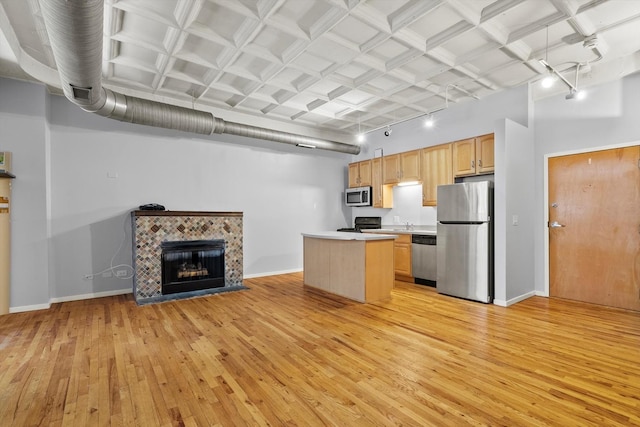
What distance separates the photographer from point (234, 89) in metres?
4.86

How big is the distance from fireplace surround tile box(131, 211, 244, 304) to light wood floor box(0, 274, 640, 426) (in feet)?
1.65

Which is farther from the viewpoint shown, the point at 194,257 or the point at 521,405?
the point at 194,257

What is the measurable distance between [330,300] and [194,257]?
90.7 inches

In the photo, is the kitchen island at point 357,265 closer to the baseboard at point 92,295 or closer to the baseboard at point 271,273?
the baseboard at point 271,273

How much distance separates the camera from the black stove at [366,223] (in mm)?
6965

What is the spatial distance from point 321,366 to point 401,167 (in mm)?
4603

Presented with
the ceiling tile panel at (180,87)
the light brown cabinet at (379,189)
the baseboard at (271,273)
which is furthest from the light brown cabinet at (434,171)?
the ceiling tile panel at (180,87)

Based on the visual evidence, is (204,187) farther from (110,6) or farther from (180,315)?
(110,6)

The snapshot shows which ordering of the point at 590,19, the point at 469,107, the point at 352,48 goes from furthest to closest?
1. the point at 469,107
2. the point at 352,48
3. the point at 590,19

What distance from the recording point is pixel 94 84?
3182mm

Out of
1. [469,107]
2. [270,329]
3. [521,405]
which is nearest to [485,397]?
[521,405]

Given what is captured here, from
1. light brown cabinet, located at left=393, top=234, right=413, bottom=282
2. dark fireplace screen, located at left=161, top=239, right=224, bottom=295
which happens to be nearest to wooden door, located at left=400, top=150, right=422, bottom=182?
light brown cabinet, located at left=393, top=234, right=413, bottom=282

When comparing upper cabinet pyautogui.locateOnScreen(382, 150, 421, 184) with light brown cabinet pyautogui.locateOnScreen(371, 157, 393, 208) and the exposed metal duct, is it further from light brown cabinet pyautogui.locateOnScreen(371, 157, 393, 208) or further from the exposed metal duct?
the exposed metal duct

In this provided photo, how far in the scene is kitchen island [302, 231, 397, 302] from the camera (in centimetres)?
431
